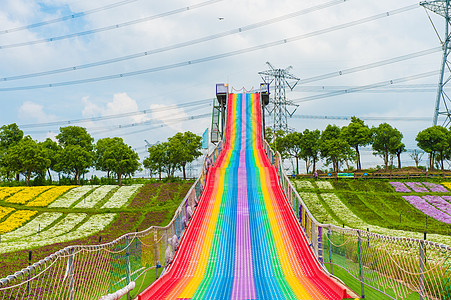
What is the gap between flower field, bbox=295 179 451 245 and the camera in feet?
88.9

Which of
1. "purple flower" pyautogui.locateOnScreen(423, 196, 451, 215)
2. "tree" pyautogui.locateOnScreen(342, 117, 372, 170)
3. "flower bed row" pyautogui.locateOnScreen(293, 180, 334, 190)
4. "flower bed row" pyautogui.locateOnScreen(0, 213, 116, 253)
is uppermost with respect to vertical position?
"tree" pyautogui.locateOnScreen(342, 117, 372, 170)

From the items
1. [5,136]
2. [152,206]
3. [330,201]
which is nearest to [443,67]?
[330,201]

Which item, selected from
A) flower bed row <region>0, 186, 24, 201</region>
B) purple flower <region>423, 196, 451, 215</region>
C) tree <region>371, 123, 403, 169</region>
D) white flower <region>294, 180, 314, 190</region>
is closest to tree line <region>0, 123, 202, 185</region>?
flower bed row <region>0, 186, 24, 201</region>

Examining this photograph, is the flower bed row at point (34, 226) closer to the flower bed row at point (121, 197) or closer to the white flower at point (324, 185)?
the flower bed row at point (121, 197)

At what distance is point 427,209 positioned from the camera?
32.9 metres

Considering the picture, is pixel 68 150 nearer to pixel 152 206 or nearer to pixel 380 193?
pixel 152 206

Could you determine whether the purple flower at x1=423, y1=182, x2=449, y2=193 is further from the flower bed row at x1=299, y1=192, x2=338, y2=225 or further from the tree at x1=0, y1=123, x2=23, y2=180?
the tree at x1=0, y1=123, x2=23, y2=180

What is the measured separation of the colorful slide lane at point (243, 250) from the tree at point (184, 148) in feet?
99.2

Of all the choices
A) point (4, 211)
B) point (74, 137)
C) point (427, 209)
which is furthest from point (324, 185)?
point (74, 137)

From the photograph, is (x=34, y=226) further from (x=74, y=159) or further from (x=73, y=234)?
(x=74, y=159)

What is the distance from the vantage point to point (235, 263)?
1345 cm

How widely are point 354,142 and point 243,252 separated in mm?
49302

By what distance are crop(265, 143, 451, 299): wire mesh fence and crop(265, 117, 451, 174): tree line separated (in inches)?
1472

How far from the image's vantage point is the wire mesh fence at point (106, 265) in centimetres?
728
